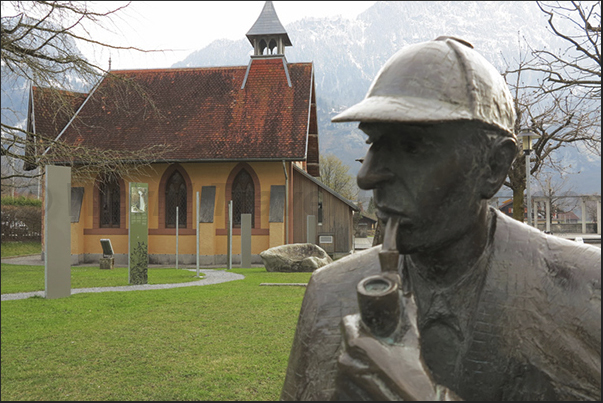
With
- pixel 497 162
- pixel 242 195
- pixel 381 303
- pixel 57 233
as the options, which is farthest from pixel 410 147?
pixel 242 195

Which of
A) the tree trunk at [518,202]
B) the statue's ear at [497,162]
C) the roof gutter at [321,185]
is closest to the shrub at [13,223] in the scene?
the statue's ear at [497,162]

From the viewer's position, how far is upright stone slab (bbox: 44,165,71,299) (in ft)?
28.7

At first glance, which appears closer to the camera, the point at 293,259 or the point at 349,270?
the point at 349,270

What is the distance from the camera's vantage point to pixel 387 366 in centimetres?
124

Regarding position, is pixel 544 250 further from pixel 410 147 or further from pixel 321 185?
pixel 321 185

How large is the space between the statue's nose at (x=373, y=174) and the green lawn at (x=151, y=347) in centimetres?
337

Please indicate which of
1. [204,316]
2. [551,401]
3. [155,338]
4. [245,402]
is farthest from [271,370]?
[551,401]

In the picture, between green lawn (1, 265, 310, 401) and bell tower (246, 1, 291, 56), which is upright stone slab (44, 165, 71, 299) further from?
bell tower (246, 1, 291, 56)

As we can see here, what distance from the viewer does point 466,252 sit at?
5.55ft

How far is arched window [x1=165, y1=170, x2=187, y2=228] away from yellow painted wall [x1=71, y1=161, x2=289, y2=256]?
20.1 inches

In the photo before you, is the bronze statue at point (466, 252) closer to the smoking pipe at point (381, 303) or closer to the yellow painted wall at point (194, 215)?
the smoking pipe at point (381, 303)

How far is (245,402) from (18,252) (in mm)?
4361

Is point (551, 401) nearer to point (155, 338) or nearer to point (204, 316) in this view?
point (155, 338)

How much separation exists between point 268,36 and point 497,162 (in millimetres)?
30768
